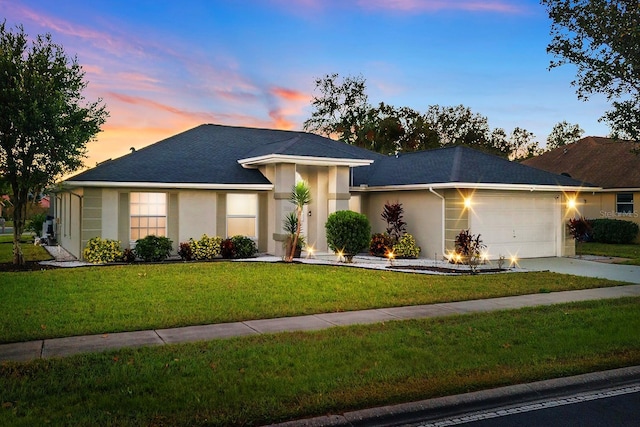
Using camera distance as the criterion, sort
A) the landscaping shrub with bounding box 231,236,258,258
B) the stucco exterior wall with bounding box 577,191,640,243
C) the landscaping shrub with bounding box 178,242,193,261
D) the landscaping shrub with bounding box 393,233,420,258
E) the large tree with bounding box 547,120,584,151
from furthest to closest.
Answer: the large tree with bounding box 547,120,584,151 → the stucco exterior wall with bounding box 577,191,640,243 → the landscaping shrub with bounding box 393,233,420,258 → the landscaping shrub with bounding box 231,236,258,258 → the landscaping shrub with bounding box 178,242,193,261

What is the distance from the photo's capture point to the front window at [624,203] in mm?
28747

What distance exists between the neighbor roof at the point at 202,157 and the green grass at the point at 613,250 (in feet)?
34.9

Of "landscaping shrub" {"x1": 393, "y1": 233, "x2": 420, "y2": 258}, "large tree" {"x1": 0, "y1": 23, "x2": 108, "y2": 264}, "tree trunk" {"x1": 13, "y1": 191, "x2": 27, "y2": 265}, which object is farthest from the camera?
"landscaping shrub" {"x1": 393, "y1": 233, "x2": 420, "y2": 258}

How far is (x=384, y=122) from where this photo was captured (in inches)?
2062

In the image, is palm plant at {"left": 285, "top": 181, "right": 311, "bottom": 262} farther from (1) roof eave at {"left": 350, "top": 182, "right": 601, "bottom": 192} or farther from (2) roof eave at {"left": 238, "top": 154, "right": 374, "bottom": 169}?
(1) roof eave at {"left": 350, "top": 182, "right": 601, "bottom": 192}

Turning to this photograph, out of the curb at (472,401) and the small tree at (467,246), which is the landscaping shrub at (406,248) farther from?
the curb at (472,401)

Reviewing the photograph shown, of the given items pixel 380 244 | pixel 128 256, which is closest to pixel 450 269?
pixel 380 244

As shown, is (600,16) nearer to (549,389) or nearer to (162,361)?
(549,389)

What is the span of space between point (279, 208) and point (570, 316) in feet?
37.7

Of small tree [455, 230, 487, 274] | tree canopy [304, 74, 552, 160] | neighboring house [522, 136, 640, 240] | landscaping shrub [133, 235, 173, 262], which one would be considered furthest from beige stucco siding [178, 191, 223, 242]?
tree canopy [304, 74, 552, 160]

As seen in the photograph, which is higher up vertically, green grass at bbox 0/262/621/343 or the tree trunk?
the tree trunk

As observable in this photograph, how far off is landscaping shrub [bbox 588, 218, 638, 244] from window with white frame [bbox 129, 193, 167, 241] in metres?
20.8

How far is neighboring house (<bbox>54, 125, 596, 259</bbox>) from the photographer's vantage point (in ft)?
59.3

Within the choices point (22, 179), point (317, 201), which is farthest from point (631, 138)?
point (22, 179)
